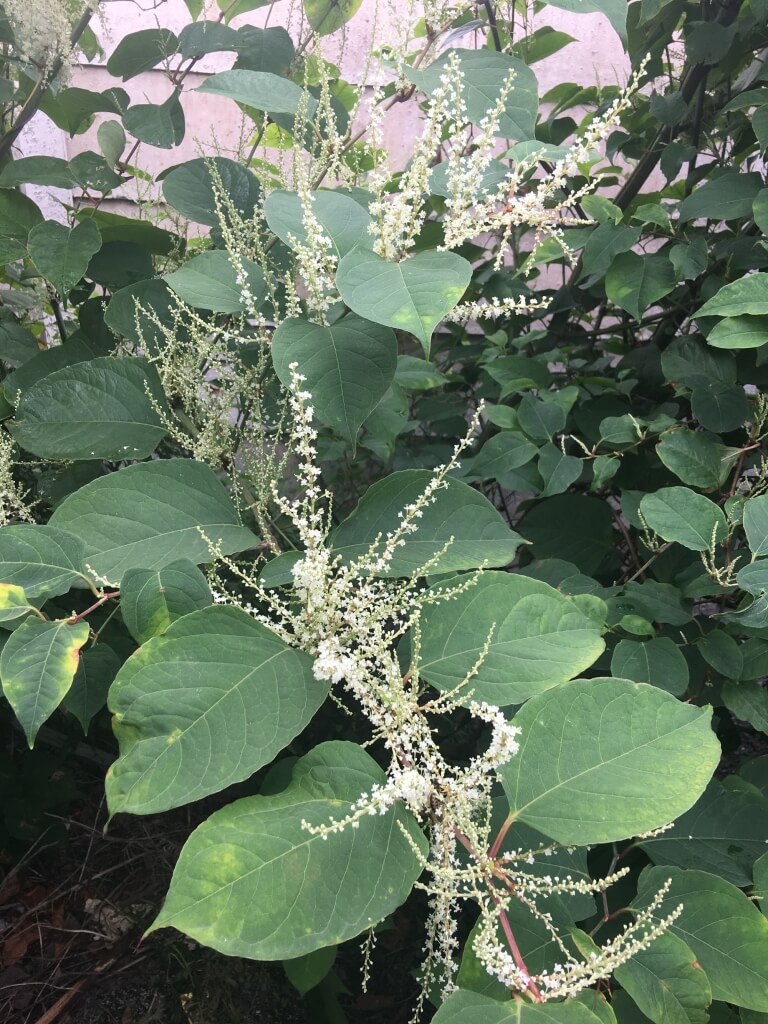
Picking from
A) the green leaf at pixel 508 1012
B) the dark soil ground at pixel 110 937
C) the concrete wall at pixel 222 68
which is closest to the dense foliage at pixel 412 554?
the green leaf at pixel 508 1012

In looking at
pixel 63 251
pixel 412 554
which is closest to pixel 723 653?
pixel 412 554

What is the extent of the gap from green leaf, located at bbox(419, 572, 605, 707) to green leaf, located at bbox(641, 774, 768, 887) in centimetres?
28

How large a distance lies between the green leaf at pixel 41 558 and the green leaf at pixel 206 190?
519mm

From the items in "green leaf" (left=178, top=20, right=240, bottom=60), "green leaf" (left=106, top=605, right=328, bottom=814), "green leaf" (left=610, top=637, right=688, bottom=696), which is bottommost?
"green leaf" (left=610, top=637, right=688, bottom=696)

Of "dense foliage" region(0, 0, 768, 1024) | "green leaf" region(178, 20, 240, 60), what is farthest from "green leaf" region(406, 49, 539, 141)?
"green leaf" region(178, 20, 240, 60)

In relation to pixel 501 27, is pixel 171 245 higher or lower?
lower

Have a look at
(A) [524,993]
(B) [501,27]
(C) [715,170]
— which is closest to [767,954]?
(A) [524,993]

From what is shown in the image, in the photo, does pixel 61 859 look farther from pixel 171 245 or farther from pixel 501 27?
pixel 501 27

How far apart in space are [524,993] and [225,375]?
66cm

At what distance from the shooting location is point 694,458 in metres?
0.91

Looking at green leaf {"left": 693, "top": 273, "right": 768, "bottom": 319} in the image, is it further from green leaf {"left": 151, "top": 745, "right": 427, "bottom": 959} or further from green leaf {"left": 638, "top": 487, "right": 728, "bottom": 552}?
green leaf {"left": 151, "top": 745, "right": 427, "bottom": 959}

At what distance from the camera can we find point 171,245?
1143 mm

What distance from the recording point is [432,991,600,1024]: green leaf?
45 cm

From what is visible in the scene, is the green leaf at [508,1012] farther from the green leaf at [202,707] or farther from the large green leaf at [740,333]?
the large green leaf at [740,333]
